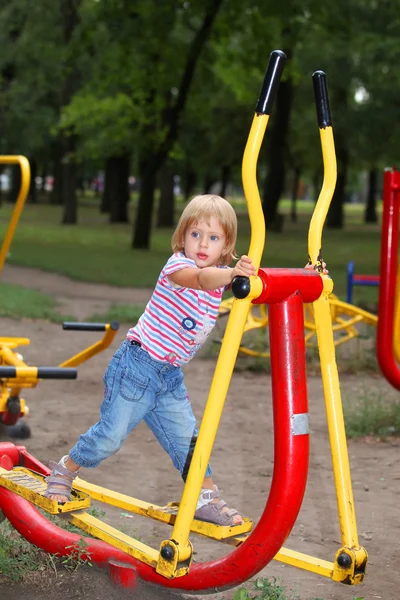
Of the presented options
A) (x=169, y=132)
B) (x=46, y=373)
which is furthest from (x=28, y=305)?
(x=169, y=132)

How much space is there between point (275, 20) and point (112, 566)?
17.5m

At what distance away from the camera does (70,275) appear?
51.0 feet

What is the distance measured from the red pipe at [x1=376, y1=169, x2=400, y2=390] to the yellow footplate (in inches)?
112

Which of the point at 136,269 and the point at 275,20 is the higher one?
the point at 275,20

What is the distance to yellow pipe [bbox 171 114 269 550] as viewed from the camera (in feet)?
8.97

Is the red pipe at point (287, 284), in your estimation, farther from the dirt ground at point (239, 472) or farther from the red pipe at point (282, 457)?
the dirt ground at point (239, 472)

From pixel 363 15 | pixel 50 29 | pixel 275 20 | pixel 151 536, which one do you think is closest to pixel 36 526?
pixel 151 536

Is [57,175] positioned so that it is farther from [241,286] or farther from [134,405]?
[241,286]

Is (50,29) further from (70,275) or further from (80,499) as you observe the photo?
(80,499)

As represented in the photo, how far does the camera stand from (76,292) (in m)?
13.5

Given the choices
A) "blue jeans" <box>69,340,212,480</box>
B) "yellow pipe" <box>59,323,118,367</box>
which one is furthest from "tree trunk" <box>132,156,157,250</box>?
"blue jeans" <box>69,340,212,480</box>

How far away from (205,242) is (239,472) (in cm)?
247

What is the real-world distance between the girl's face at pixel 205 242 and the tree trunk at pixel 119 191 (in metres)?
31.3

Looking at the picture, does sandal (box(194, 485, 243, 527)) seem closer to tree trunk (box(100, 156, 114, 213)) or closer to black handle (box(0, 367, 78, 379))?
black handle (box(0, 367, 78, 379))
